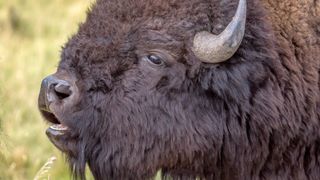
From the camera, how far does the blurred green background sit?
22.1ft

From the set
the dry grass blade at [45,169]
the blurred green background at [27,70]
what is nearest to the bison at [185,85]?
the blurred green background at [27,70]

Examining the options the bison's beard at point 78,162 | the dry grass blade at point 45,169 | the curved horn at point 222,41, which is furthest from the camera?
the dry grass blade at point 45,169

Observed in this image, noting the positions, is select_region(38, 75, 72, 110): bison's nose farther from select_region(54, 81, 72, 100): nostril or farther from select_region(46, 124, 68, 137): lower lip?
select_region(46, 124, 68, 137): lower lip

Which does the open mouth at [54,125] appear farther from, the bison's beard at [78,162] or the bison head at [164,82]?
the bison's beard at [78,162]

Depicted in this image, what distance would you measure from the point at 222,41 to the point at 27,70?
14.5 ft

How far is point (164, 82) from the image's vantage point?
473cm

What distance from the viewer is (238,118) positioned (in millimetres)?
4730

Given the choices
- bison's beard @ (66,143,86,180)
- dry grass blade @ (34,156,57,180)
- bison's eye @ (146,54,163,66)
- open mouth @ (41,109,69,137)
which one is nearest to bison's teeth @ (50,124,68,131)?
open mouth @ (41,109,69,137)

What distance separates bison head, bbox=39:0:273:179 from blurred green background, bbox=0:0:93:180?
0.53m

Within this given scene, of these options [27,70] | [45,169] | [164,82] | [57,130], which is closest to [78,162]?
[57,130]

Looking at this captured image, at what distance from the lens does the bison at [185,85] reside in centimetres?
469

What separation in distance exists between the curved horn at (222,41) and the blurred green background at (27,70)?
0.78 metres

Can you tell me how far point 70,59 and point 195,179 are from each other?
2.92ft

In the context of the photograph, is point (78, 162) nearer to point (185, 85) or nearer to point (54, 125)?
point (54, 125)
